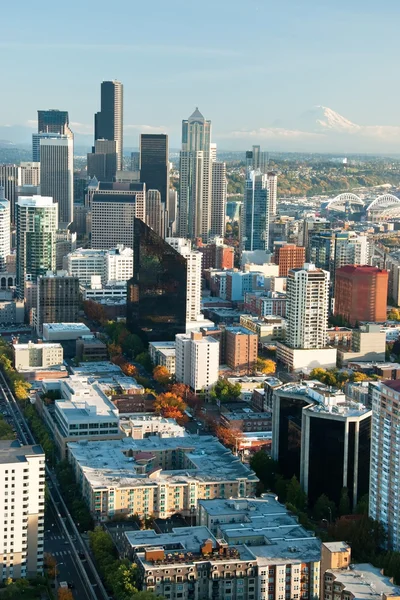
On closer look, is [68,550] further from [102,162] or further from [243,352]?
[102,162]

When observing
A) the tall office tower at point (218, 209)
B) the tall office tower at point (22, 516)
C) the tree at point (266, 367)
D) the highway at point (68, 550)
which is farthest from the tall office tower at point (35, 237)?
the tall office tower at point (22, 516)

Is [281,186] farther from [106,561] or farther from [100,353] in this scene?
[106,561]

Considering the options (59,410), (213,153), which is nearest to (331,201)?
(213,153)

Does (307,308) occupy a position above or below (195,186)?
below

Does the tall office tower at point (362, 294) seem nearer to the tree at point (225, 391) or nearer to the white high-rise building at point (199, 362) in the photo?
the white high-rise building at point (199, 362)

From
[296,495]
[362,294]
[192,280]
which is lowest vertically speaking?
[296,495]

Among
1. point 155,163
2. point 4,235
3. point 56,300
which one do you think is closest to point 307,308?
point 56,300

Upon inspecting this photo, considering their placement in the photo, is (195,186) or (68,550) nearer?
(68,550)

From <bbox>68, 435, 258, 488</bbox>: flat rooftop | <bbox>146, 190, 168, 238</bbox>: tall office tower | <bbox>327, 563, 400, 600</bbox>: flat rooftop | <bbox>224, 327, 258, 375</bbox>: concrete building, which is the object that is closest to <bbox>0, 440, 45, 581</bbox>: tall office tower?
<bbox>68, 435, 258, 488</bbox>: flat rooftop
